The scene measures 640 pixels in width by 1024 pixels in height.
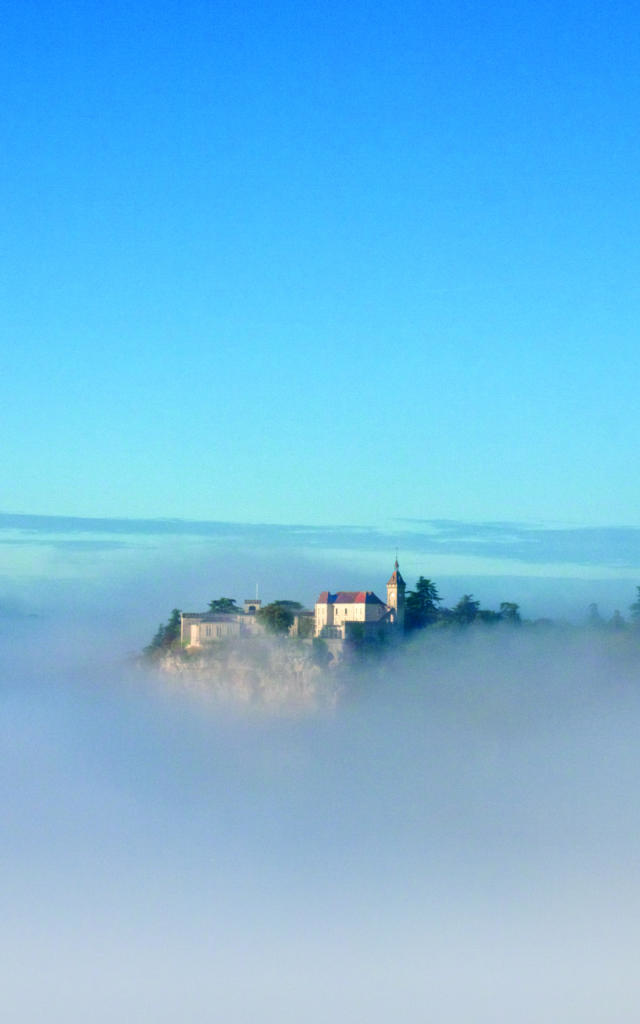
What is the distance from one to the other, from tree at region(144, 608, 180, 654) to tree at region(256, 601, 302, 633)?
34.3 ft

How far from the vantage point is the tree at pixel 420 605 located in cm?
7294

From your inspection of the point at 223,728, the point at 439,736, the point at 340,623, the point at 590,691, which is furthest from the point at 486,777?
the point at 340,623

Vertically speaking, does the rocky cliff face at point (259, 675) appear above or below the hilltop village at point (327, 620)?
below

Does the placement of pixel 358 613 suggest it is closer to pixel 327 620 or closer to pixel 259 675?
pixel 327 620

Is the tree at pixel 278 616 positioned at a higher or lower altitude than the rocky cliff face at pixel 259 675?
higher

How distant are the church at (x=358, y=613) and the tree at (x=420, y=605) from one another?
2027mm

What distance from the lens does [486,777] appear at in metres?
87.6

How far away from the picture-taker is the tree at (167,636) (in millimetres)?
78625

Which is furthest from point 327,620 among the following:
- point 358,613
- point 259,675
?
point 259,675

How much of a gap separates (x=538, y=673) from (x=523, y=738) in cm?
703

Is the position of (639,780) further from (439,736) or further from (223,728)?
(223,728)

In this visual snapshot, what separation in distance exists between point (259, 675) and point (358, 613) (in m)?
9.79

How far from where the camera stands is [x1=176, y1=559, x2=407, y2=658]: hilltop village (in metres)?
68.2

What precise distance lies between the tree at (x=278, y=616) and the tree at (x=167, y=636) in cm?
1046
